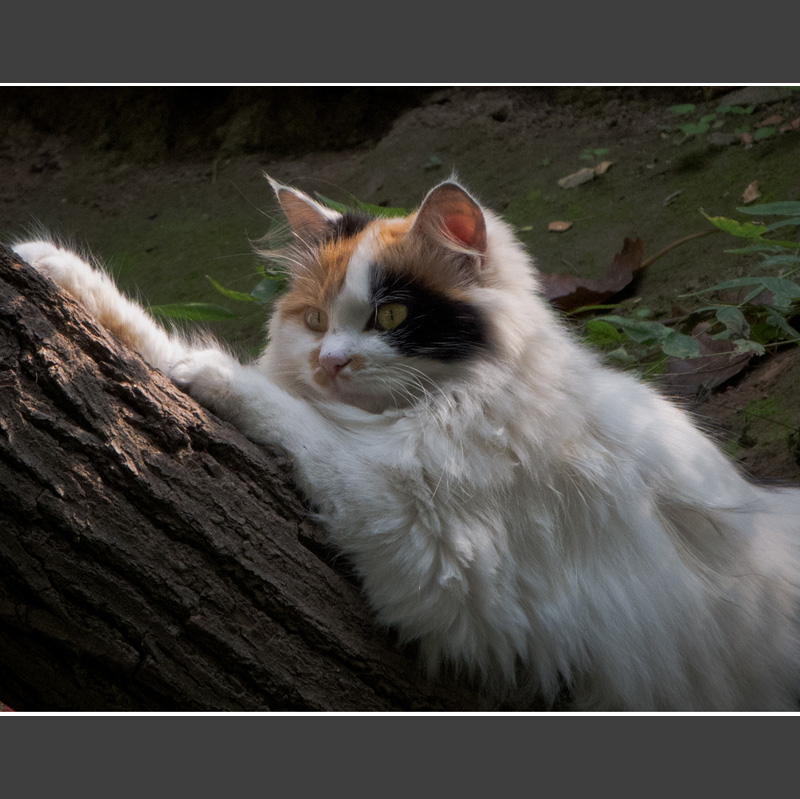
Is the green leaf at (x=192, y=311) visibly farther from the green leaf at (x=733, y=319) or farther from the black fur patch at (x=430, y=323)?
the green leaf at (x=733, y=319)

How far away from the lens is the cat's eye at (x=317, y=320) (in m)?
2.29

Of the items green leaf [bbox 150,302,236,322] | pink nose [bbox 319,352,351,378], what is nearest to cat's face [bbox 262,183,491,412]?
pink nose [bbox 319,352,351,378]

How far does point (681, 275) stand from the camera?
159 inches

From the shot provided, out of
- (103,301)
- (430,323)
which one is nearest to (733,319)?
(430,323)

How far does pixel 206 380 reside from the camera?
191 cm

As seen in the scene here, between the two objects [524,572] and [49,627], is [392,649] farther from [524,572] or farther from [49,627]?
[49,627]

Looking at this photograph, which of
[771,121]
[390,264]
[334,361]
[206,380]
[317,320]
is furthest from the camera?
[771,121]

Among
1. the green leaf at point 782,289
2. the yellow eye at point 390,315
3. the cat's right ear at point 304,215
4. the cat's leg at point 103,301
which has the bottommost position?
the cat's leg at point 103,301

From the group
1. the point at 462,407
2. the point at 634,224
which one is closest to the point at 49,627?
the point at 462,407

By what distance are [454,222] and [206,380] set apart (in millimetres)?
819

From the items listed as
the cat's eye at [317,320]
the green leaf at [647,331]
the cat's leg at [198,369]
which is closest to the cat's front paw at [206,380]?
the cat's leg at [198,369]

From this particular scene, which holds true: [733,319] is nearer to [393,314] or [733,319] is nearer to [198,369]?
[393,314]

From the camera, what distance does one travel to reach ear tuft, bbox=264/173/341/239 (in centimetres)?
253

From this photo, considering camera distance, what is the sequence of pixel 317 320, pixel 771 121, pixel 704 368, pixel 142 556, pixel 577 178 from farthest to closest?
pixel 577 178 < pixel 771 121 < pixel 704 368 < pixel 317 320 < pixel 142 556
